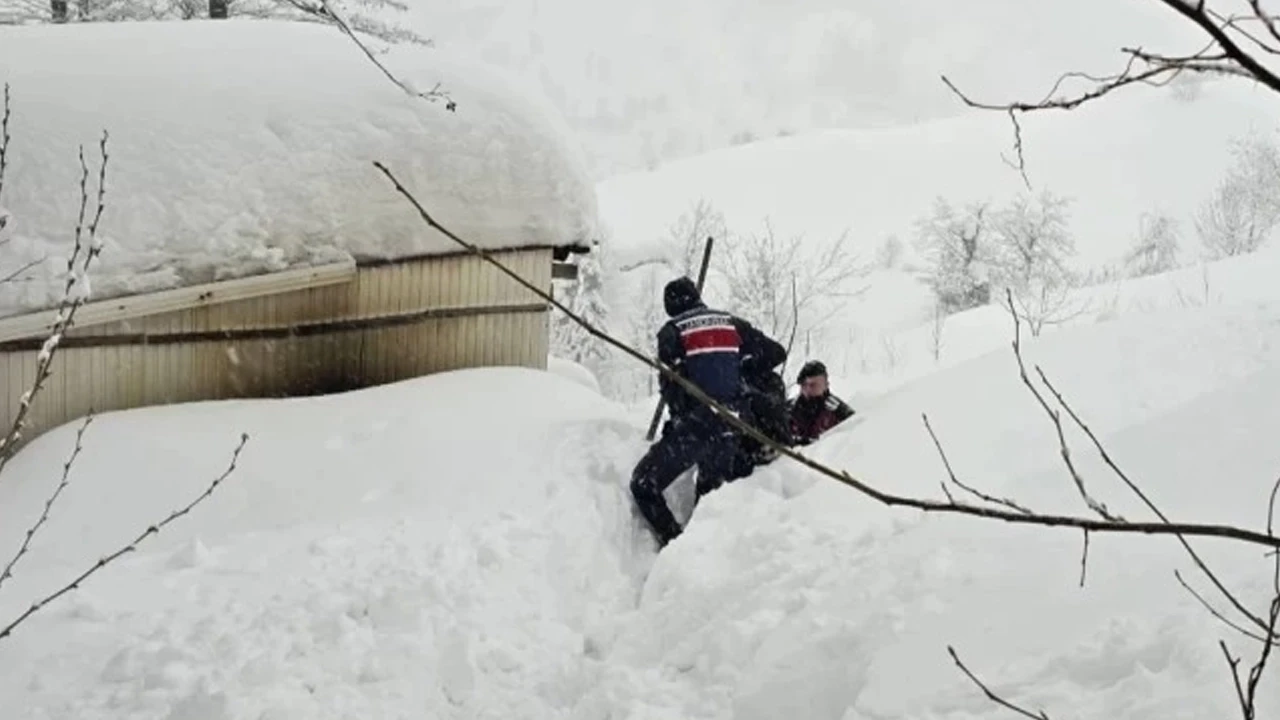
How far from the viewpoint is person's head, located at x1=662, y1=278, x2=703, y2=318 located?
716 centimetres

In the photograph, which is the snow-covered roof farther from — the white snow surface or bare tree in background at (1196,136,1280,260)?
bare tree in background at (1196,136,1280,260)

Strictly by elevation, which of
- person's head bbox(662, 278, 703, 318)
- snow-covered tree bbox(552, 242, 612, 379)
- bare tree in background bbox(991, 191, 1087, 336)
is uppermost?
person's head bbox(662, 278, 703, 318)

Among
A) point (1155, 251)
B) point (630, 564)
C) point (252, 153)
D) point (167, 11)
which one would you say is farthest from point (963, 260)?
point (630, 564)

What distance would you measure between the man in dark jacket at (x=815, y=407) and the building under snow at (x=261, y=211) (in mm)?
2791

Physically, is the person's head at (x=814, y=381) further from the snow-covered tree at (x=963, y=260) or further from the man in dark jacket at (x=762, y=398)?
the snow-covered tree at (x=963, y=260)

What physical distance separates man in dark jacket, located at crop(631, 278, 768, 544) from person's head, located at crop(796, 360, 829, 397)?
4.44 ft

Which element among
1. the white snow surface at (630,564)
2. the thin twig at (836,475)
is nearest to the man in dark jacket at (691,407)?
the white snow surface at (630,564)

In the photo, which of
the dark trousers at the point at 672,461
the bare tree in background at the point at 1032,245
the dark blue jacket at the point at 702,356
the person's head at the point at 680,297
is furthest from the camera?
the bare tree in background at the point at 1032,245

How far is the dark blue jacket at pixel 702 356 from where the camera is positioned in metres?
6.90

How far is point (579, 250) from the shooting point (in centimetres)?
1031

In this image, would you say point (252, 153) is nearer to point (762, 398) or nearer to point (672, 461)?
point (672, 461)

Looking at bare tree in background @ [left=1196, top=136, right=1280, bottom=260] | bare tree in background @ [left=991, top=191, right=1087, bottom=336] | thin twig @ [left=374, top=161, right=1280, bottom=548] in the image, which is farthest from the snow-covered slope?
thin twig @ [left=374, top=161, right=1280, bottom=548]

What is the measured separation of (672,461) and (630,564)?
0.74 m

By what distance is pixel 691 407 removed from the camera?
694 centimetres
